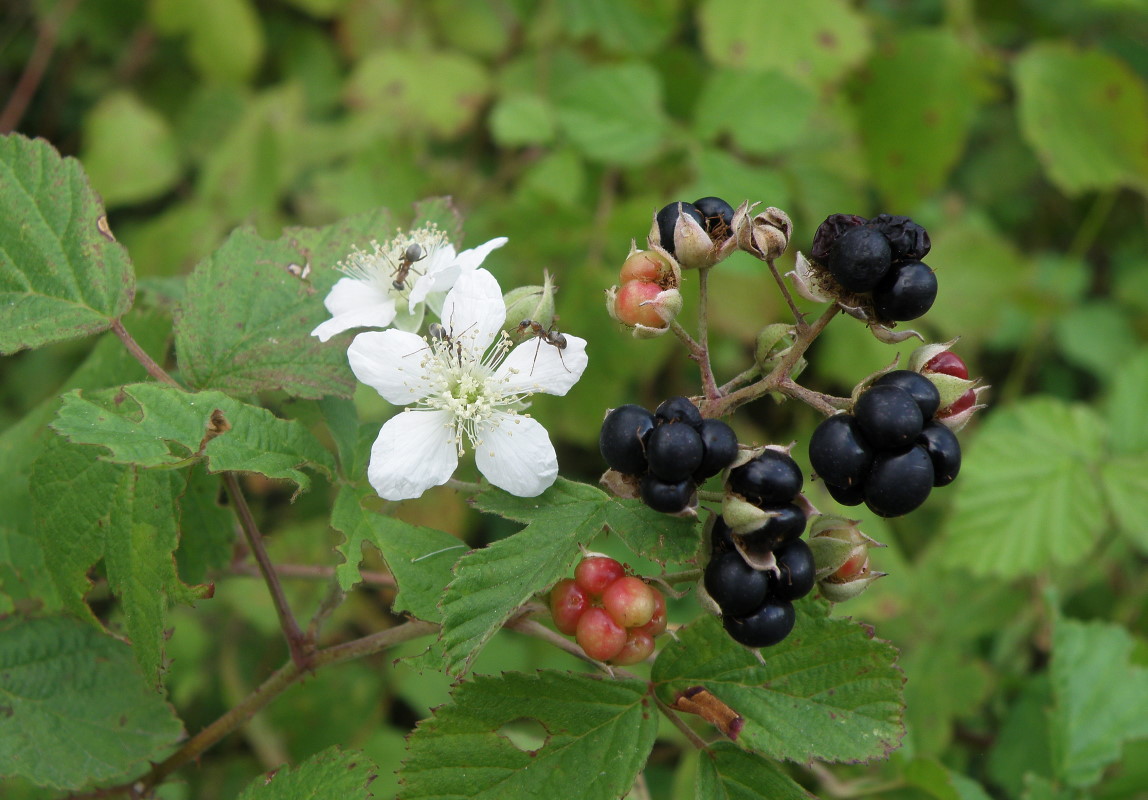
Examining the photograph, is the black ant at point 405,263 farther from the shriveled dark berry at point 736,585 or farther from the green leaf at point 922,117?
the green leaf at point 922,117

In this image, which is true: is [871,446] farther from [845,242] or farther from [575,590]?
[575,590]

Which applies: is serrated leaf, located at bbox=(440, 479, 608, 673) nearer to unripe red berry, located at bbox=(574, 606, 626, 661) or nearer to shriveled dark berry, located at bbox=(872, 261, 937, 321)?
unripe red berry, located at bbox=(574, 606, 626, 661)

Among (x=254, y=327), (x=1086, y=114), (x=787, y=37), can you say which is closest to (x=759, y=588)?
(x=254, y=327)

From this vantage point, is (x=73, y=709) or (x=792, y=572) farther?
(x=73, y=709)

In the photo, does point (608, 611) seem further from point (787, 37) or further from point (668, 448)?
point (787, 37)

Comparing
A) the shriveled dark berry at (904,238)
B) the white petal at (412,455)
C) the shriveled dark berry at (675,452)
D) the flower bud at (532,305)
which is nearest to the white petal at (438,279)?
the flower bud at (532,305)
